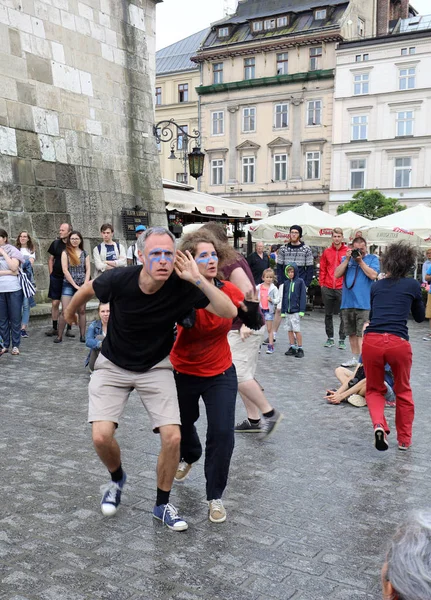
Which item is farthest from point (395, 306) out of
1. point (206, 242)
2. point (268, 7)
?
point (268, 7)

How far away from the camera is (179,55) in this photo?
2157 inches

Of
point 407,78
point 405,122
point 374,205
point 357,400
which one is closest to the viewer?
point 357,400

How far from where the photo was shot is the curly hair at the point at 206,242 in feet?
12.7

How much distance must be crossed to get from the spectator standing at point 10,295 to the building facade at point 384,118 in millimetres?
37258

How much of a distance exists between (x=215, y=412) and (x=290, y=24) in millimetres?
47164

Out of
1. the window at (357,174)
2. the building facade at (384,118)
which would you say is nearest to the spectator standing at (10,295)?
the building facade at (384,118)

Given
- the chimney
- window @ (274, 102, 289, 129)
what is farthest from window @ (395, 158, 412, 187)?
the chimney

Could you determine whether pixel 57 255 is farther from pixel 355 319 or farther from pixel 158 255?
pixel 158 255

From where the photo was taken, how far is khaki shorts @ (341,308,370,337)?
905 cm

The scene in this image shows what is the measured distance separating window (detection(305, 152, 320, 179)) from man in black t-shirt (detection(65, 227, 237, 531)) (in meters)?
43.6

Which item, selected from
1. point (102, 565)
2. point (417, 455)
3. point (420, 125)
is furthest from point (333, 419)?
point (420, 125)

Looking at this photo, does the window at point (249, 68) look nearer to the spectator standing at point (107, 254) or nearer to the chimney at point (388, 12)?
the chimney at point (388, 12)

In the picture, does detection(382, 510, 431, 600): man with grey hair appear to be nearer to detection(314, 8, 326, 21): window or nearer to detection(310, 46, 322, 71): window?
detection(310, 46, 322, 71): window

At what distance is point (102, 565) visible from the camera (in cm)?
324
